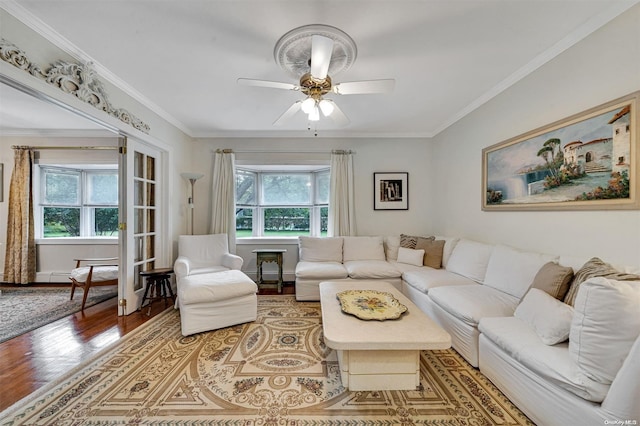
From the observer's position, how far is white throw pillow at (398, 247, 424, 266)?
3.51 meters

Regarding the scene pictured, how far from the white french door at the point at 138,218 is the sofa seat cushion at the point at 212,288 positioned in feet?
2.60

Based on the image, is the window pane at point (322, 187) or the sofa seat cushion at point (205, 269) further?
the window pane at point (322, 187)

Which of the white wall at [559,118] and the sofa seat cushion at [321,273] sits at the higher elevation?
the white wall at [559,118]

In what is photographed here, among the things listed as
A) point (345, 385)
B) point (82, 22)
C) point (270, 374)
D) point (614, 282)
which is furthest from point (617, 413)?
point (82, 22)

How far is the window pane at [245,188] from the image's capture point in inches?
180

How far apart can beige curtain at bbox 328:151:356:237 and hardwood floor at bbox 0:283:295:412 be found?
2802 mm

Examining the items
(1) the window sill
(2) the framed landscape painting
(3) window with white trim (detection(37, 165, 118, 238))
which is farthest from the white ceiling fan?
(3) window with white trim (detection(37, 165, 118, 238))

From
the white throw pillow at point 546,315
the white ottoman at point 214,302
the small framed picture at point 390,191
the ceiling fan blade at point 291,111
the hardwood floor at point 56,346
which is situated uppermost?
the ceiling fan blade at point 291,111

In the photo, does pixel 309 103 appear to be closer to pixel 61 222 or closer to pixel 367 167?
pixel 367 167

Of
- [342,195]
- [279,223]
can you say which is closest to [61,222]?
[279,223]

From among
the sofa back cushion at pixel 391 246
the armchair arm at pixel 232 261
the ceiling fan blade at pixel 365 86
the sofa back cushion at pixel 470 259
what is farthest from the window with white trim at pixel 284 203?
the ceiling fan blade at pixel 365 86

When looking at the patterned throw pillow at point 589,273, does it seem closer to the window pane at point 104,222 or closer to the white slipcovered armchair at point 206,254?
the white slipcovered armchair at point 206,254

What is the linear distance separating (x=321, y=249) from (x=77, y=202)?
4734mm

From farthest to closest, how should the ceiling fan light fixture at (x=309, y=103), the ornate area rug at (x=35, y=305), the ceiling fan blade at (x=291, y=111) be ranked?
the ornate area rug at (x=35, y=305), the ceiling fan blade at (x=291, y=111), the ceiling fan light fixture at (x=309, y=103)
